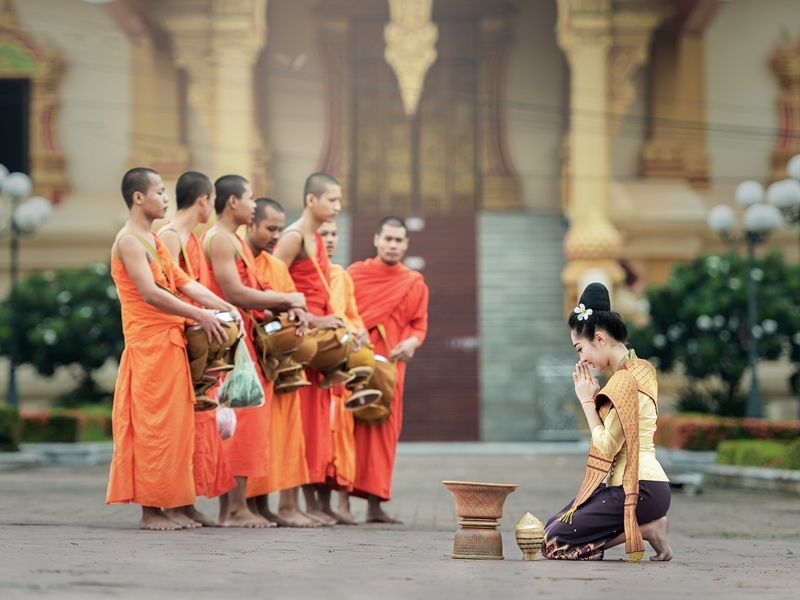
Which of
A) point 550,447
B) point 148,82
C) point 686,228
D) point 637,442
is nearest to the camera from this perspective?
point 637,442

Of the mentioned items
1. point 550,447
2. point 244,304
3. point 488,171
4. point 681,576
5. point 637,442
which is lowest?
point 550,447

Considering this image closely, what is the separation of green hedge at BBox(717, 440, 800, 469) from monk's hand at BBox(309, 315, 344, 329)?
15.6 ft

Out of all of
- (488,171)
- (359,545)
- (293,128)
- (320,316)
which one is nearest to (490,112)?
(488,171)

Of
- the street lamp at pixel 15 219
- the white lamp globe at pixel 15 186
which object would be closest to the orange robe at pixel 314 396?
the street lamp at pixel 15 219

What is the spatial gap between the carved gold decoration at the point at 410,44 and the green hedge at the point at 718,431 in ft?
22.5

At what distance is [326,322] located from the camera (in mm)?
7348

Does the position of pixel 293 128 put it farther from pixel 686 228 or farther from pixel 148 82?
pixel 686 228

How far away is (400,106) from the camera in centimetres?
2302

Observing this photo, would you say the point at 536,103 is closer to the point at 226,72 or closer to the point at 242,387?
the point at 226,72

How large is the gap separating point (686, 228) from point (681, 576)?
15.9 metres

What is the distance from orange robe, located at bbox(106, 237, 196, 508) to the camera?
653cm

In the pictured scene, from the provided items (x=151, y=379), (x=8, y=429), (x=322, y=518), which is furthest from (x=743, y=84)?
(x=151, y=379)

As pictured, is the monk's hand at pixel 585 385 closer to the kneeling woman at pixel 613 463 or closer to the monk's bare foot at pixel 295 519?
the kneeling woman at pixel 613 463

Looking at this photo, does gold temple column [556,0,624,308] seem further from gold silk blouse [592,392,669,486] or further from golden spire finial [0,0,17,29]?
gold silk blouse [592,392,669,486]
